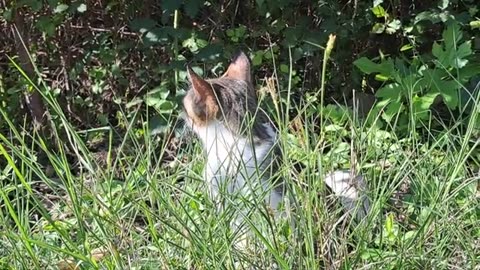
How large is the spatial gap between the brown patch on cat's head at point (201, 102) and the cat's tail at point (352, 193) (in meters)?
0.54

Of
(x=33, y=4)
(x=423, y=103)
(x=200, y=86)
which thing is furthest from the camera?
(x=33, y=4)

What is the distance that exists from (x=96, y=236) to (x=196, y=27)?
86.7 inches

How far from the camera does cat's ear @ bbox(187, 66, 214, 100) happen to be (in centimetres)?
284

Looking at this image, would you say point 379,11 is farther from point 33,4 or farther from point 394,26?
point 33,4

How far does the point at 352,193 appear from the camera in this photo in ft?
8.12

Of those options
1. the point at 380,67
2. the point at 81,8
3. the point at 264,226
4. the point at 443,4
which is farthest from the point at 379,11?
the point at 264,226

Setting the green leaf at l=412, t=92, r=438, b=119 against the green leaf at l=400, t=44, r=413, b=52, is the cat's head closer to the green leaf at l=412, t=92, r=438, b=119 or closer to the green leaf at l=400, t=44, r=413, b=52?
the green leaf at l=412, t=92, r=438, b=119

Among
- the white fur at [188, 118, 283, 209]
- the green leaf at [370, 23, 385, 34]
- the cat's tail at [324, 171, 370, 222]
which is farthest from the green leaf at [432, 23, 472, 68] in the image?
the cat's tail at [324, 171, 370, 222]

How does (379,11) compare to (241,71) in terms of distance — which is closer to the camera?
(241,71)

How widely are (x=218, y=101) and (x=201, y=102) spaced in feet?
0.37

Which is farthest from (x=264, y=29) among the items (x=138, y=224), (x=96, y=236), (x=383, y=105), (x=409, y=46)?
(x=96, y=236)

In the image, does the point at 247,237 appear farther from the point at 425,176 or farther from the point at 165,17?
the point at 165,17

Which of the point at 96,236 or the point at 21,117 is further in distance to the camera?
the point at 21,117

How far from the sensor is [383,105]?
11.5ft
